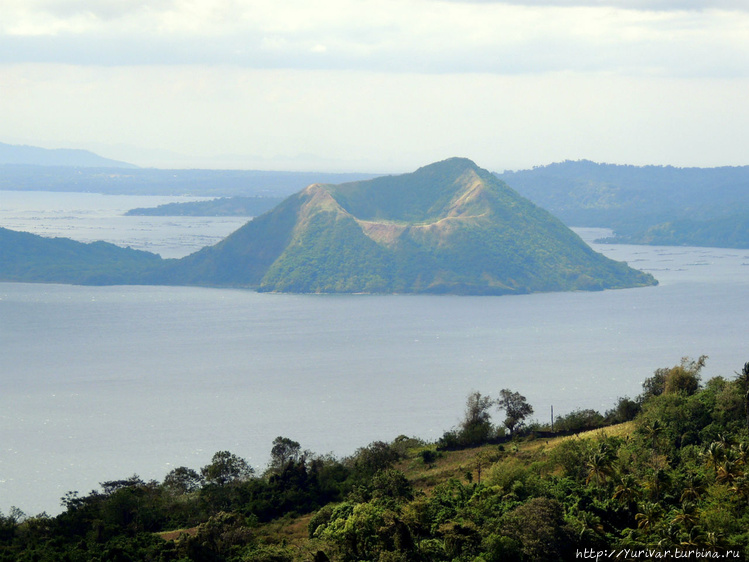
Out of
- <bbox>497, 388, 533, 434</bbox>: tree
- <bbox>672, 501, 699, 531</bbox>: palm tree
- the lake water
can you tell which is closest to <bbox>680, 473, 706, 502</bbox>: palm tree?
<bbox>672, 501, 699, 531</bbox>: palm tree

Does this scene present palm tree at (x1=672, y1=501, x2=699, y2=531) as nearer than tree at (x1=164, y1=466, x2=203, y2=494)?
Yes

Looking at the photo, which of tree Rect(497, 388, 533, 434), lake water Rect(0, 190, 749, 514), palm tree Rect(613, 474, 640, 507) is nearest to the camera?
palm tree Rect(613, 474, 640, 507)

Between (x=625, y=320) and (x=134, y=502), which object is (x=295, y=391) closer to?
(x=134, y=502)

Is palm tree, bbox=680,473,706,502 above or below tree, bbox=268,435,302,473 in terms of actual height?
above

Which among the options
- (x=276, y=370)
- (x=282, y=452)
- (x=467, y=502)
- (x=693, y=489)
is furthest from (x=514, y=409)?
(x=276, y=370)

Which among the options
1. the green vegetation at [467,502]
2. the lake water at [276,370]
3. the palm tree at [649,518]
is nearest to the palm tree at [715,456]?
→ the green vegetation at [467,502]

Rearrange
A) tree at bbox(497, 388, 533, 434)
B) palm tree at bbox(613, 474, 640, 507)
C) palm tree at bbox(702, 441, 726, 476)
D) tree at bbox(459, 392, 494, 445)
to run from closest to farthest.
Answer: palm tree at bbox(613, 474, 640, 507), palm tree at bbox(702, 441, 726, 476), tree at bbox(459, 392, 494, 445), tree at bbox(497, 388, 533, 434)

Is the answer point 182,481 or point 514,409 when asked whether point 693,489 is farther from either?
point 182,481

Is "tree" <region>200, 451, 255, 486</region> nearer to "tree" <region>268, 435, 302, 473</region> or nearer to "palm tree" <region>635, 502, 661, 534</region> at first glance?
"tree" <region>268, 435, 302, 473</region>
